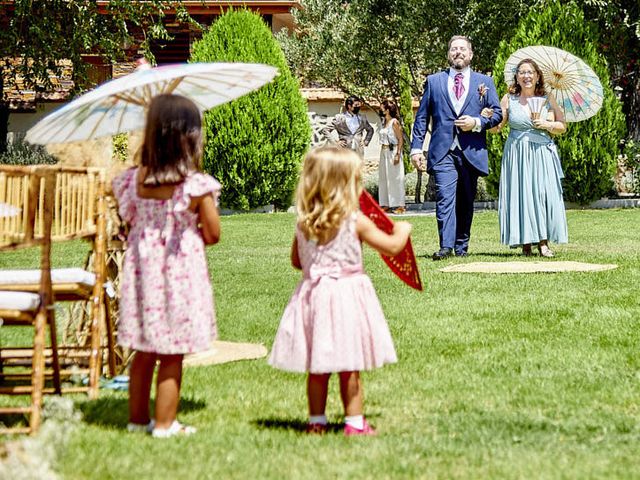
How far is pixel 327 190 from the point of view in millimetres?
5203

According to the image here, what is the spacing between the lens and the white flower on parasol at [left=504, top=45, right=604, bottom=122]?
13.3 meters

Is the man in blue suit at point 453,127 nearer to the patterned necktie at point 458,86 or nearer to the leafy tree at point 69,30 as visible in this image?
the patterned necktie at point 458,86

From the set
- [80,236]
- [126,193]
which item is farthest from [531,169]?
[126,193]

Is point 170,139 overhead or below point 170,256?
overhead

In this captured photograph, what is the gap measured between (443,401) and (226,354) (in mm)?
1810

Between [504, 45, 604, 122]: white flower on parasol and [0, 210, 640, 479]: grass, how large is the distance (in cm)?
321

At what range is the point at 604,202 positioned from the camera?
84.8ft

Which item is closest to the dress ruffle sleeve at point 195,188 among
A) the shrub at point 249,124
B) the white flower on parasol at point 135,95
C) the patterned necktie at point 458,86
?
the white flower on parasol at point 135,95

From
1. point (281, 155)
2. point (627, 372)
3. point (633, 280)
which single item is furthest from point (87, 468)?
point (281, 155)

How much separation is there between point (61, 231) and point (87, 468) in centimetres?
173

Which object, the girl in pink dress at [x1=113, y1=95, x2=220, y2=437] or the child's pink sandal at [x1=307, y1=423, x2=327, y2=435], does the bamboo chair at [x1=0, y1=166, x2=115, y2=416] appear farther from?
the child's pink sandal at [x1=307, y1=423, x2=327, y2=435]

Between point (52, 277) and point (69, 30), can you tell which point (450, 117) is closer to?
point (52, 277)

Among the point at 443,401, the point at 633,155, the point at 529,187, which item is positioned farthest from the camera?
the point at 633,155

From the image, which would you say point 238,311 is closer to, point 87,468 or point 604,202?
point 87,468
